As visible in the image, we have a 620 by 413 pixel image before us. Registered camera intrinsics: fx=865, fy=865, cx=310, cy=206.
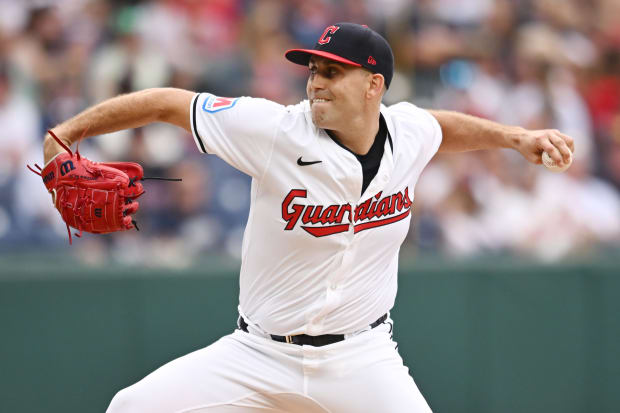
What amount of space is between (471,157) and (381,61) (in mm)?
3561

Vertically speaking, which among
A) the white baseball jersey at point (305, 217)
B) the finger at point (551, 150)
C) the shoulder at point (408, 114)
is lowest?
the white baseball jersey at point (305, 217)

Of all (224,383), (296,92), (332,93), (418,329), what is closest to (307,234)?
(332,93)

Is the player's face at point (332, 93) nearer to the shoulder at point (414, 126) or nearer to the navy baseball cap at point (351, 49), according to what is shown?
the navy baseball cap at point (351, 49)

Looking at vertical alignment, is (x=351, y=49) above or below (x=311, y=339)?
above

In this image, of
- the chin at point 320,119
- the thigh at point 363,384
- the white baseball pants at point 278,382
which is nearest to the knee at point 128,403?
the white baseball pants at point 278,382

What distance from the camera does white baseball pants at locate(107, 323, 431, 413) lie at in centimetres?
343

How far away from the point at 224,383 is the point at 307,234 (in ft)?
2.26

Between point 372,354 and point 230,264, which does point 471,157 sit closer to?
point 230,264

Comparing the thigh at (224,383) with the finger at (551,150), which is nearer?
the thigh at (224,383)

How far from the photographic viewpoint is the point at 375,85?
3629mm

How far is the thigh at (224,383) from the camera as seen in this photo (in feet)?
11.2

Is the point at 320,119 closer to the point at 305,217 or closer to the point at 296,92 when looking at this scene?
the point at 305,217

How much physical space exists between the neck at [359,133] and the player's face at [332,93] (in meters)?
0.04

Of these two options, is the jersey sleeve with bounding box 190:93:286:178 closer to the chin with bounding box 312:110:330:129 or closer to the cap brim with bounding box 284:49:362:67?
the chin with bounding box 312:110:330:129
